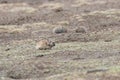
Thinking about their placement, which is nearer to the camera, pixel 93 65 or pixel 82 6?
pixel 93 65

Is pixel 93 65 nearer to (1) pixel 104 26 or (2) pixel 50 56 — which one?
(2) pixel 50 56

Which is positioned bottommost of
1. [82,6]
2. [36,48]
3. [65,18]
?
[82,6]

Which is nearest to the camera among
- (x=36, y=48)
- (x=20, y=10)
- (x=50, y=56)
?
(x=50, y=56)

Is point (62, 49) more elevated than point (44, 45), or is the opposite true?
point (44, 45)

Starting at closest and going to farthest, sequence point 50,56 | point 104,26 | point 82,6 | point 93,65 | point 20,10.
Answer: point 93,65 → point 50,56 → point 104,26 → point 20,10 → point 82,6

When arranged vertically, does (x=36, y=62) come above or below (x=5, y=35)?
above

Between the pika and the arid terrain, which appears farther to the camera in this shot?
the pika

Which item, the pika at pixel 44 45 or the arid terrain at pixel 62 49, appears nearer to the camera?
the arid terrain at pixel 62 49

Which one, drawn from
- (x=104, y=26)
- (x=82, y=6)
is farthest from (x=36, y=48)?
(x=82, y=6)
